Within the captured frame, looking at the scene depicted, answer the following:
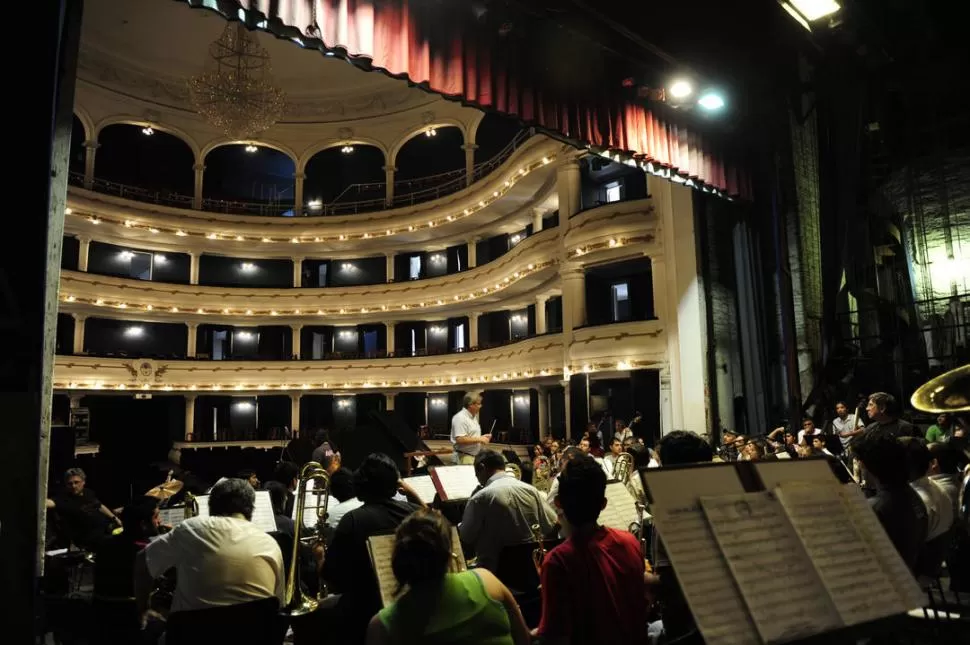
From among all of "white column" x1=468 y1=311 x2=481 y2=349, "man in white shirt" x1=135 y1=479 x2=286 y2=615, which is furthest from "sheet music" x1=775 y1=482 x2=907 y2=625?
"white column" x1=468 y1=311 x2=481 y2=349

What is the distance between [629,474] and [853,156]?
9.10 meters

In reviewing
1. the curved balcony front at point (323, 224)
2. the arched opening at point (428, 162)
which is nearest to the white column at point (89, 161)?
the curved balcony front at point (323, 224)

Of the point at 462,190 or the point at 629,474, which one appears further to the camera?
the point at 462,190

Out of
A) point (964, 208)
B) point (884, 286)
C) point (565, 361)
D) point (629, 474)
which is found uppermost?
point (964, 208)

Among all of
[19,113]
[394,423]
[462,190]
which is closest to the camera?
[19,113]

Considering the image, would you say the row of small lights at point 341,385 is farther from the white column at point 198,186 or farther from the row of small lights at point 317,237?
the white column at point 198,186

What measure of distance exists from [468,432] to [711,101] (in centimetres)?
593

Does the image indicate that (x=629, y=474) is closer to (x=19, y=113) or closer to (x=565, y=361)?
(x=19, y=113)

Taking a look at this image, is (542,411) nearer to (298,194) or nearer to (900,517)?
(298,194)

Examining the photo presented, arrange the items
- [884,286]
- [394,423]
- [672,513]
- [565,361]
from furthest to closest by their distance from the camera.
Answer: [565,361]
[884,286]
[394,423]
[672,513]

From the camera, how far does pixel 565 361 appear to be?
18781mm

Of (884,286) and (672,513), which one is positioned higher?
(884,286)

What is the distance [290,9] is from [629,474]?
5.58m

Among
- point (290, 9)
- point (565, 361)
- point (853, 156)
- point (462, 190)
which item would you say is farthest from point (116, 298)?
point (853, 156)
